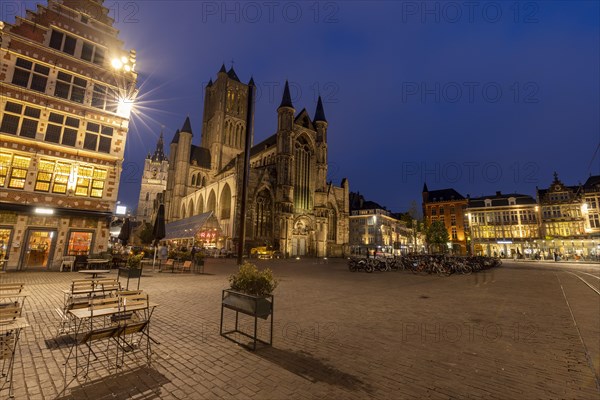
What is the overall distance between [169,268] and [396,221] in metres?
78.9

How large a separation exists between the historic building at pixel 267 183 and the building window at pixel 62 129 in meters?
22.8

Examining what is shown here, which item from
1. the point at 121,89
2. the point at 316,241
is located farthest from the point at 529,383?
the point at 316,241

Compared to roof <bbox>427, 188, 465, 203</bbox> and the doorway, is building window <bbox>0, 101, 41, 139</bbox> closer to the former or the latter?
the doorway

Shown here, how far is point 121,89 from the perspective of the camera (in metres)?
19.0

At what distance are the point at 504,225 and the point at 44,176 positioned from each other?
69177 mm

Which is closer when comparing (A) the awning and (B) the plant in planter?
(B) the plant in planter

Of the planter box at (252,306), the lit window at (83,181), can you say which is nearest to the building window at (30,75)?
the lit window at (83,181)

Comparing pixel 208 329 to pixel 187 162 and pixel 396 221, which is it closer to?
pixel 187 162

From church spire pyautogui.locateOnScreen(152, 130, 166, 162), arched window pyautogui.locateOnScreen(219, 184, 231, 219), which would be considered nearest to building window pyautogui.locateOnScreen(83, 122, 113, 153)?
arched window pyautogui.locateOnScreen(219, 184, 231, 219)

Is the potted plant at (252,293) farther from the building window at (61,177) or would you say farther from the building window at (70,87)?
the building window at (70,87)

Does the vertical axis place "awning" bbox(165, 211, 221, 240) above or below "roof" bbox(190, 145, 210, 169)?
below

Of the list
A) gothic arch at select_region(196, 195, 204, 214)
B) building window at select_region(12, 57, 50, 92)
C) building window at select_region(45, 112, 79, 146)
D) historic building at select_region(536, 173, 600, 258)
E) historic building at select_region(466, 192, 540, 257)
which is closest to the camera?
building window at select_region(12, 57, 50, 92)

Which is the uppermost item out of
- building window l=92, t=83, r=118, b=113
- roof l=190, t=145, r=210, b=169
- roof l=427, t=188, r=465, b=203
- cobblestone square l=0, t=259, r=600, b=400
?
roof l=190, t=145, r=210, b=169

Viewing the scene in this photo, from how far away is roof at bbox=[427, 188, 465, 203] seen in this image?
7219 cm
